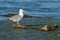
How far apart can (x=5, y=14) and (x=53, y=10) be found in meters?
3.23

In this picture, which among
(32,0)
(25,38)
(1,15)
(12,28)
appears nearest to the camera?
(25,38)

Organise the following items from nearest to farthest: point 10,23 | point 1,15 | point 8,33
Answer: point 8,33, point 10,23, point 1,15

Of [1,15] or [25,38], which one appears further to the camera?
[1,15]

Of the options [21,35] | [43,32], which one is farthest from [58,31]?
[21,35]

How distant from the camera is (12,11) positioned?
1848cm

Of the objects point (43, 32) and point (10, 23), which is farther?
point (10, 23)

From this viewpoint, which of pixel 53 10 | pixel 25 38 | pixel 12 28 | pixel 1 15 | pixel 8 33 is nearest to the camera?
pixel 25 38

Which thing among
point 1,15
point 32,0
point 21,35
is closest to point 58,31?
point 21,35

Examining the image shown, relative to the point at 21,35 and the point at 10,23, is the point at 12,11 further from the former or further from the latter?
the point at 21,35

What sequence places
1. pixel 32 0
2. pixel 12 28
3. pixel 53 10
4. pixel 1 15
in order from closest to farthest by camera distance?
pixel 12 28, pixel 1 15, pixel 53 10, pixel 32 0

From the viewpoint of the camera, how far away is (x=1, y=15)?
16547 mm

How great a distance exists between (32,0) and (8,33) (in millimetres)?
12969

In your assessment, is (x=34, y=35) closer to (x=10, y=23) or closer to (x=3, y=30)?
(x=3, y=30)

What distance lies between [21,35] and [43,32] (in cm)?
100
